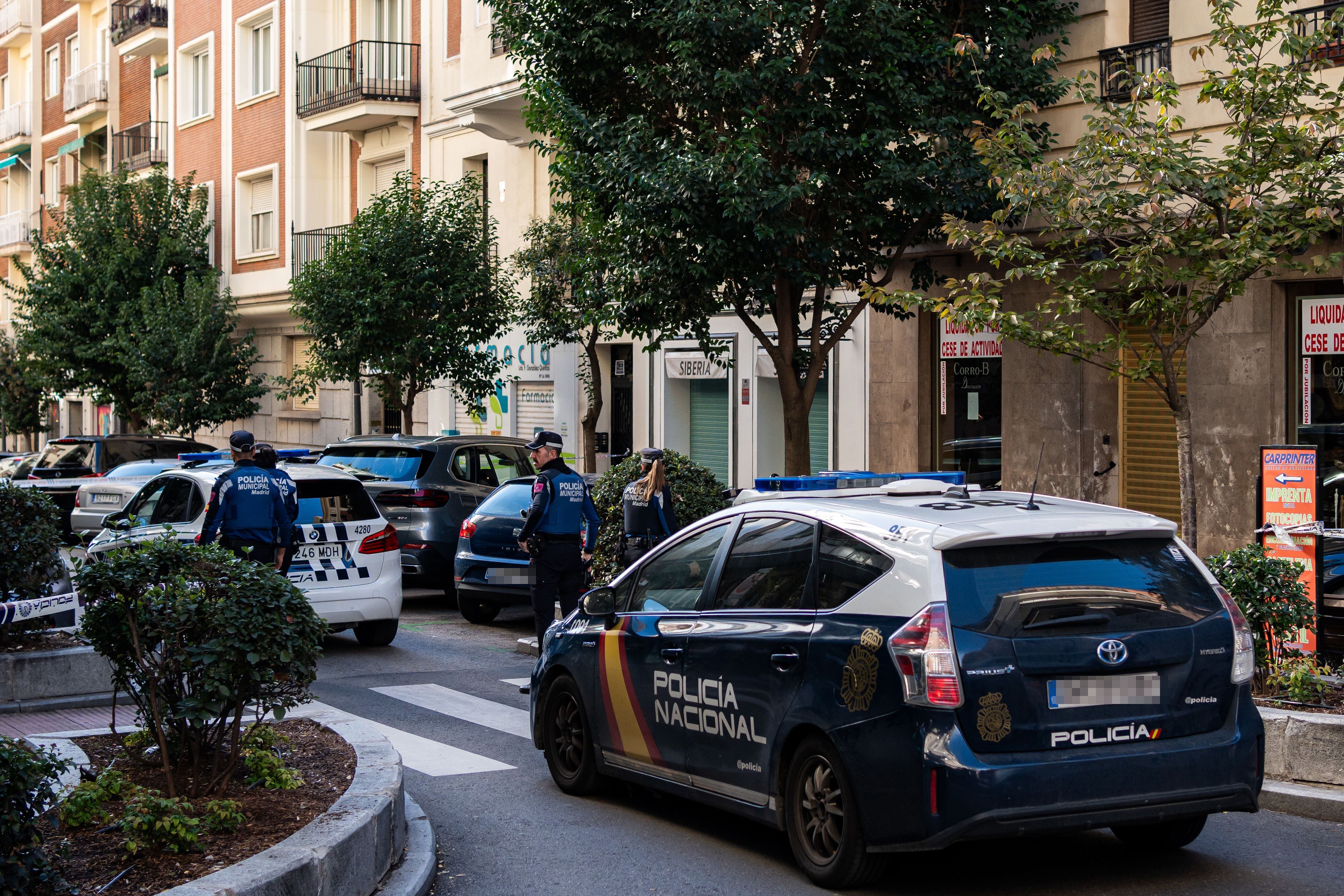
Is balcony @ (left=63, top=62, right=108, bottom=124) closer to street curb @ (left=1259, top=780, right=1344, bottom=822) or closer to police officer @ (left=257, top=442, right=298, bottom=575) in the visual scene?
police officer @ (left=257, top=442, right=298, bottom=575)

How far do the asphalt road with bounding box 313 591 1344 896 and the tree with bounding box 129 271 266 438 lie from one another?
23678 millimetres

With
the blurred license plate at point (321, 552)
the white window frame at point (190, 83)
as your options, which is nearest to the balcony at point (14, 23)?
the white window frame at point (190, 83)

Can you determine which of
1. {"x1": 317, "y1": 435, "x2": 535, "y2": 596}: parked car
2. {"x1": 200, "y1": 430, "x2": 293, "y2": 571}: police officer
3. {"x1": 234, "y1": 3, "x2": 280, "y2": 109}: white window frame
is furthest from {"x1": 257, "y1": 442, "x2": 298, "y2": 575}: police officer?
{"x1": 234, "y1": 3, "x2": 280, "y2": 109}: white window frame

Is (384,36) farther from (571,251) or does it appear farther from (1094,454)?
(1094,454)

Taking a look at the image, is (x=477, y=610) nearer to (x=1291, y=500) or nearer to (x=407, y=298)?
(x=1291, y=500)

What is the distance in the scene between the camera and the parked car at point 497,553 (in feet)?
44.0

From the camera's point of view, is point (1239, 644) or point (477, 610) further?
point (477, 610)

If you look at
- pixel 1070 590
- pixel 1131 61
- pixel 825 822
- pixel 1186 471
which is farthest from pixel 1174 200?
pixel 825 822

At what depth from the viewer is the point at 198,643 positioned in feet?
19.1

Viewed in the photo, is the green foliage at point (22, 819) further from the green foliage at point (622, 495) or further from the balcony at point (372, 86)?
the balcony at point (372, 86)

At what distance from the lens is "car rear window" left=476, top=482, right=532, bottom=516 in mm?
13484

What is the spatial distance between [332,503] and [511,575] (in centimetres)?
198

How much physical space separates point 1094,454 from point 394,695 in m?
8.95

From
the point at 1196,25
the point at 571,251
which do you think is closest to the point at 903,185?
the point at 1196,25
